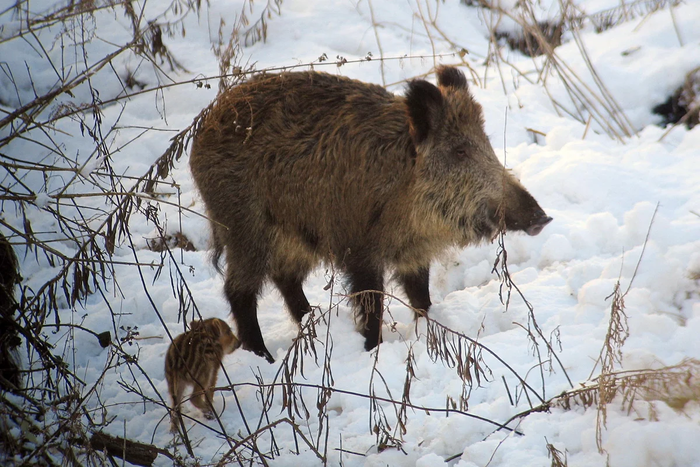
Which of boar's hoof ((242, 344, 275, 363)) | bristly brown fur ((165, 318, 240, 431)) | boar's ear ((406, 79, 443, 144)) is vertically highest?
boar's ear ((406, 79, 443, 144))

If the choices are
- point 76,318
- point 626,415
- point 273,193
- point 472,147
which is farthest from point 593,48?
point 76,318

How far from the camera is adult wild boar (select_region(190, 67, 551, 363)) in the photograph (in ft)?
11.6

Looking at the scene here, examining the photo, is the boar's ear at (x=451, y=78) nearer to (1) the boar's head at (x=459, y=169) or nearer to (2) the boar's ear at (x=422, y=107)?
(1) the boar's head at (x=459, y=169)

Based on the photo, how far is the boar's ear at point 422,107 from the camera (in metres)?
3.36

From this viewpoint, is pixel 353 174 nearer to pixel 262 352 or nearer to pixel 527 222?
pixel 527 222

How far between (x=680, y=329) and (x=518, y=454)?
1046 mm

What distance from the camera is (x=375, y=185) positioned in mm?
3555

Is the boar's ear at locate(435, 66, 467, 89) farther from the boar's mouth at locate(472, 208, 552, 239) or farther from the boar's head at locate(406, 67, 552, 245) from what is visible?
the boar's mouth at locate(472, 208, 552, 239)

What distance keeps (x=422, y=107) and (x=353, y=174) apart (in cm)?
55

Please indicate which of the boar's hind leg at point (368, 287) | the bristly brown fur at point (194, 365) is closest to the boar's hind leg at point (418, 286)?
the boar's hind leg at point (368, 287)

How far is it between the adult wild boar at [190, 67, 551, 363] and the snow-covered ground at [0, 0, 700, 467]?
0.43 meters

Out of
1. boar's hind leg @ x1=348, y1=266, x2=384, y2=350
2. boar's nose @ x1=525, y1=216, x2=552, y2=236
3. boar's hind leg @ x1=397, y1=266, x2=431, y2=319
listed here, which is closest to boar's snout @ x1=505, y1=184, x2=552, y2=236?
boar's nose @ x1=525, y1=216, x2=552, y2=236

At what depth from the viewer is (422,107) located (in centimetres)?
343

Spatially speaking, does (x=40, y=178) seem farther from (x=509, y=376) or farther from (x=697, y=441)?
(x=697, y=441)
